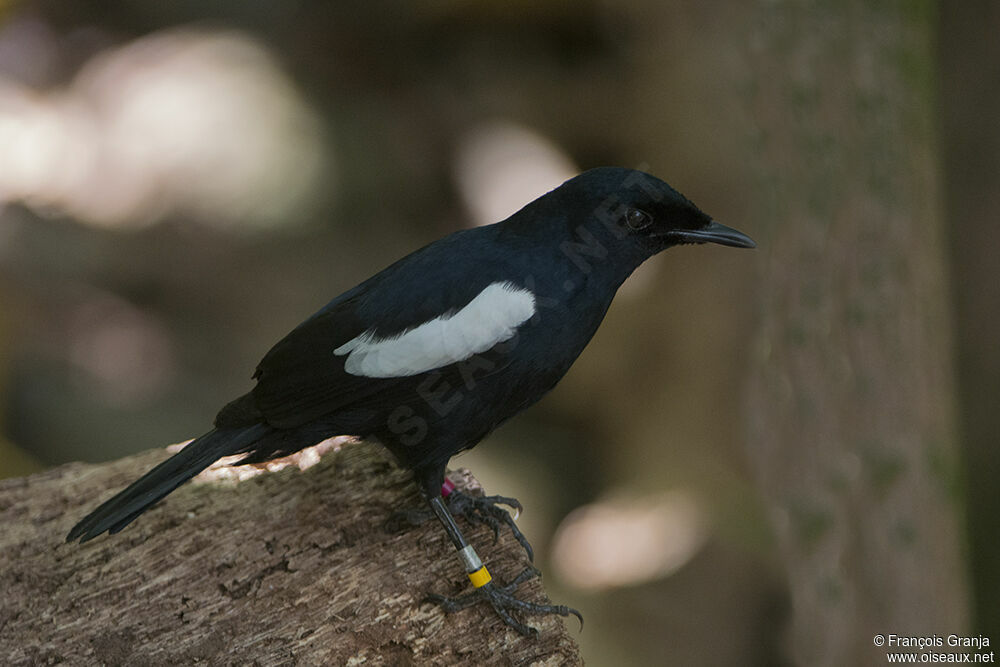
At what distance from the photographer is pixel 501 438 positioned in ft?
20.0

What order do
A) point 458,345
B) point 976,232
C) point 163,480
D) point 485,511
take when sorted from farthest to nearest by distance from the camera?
point 976,232 → point 485,511 → point 163,480 → point 458,345

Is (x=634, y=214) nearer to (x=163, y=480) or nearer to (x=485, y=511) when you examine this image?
(x=485, y=511)

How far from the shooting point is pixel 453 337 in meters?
2.55

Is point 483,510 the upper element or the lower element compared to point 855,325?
lower

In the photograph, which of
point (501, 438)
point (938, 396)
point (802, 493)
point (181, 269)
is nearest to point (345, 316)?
point (802, 493)

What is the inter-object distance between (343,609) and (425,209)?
173 inches

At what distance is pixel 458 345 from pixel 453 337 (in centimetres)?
3

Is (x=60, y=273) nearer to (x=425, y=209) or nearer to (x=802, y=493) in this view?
(x=425, y=209)

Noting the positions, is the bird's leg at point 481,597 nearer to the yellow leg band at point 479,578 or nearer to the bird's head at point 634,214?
the yellow leg band at point 479,578

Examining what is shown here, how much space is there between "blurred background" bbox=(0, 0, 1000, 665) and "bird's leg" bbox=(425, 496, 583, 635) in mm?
1526

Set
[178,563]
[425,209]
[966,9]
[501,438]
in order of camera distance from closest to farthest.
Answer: [178,563], [966,9], [501,438], [425,209]

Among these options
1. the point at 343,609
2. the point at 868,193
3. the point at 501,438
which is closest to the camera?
the point at 343,609

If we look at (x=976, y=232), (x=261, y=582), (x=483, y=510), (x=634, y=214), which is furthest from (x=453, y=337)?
(x=976, y=232)

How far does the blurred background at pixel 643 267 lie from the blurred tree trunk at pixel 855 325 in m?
0.01
